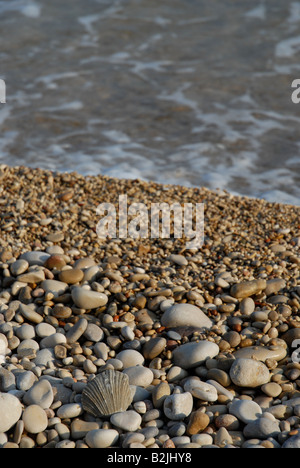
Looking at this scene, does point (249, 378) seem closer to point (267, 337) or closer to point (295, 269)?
point (267, 337)

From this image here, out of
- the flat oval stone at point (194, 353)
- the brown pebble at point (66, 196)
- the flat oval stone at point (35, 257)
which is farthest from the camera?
the brown pebble at point (66, 196)

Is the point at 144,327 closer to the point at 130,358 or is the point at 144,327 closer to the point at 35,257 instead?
the point at 130,358

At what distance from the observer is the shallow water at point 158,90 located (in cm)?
550

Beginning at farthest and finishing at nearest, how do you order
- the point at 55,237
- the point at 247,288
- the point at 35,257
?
1. the point at 55,237
2. the point at 35,257
3. the point at 247,288

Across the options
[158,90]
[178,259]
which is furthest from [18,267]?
[158,90]

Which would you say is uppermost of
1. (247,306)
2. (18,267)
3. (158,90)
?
(18,267)

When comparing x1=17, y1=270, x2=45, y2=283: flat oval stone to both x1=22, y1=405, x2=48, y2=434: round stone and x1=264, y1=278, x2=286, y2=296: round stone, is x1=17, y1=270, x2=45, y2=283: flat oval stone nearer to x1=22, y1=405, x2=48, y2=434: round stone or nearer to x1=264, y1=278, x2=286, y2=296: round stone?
x1=22, y1=405, x2=48, y2=434: round stone

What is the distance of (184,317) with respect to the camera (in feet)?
9.03

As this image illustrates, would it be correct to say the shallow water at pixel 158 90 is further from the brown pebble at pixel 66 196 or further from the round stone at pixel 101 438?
the round stone at pixel 101 438

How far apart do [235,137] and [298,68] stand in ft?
8.38

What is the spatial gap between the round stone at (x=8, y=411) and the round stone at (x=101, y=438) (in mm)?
292

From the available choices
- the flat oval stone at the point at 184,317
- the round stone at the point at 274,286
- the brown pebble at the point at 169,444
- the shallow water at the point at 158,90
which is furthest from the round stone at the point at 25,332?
the shallow water at the point at 158,90

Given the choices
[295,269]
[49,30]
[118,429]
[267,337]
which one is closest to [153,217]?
[295,269]

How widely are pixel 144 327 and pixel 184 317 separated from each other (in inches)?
8.3
